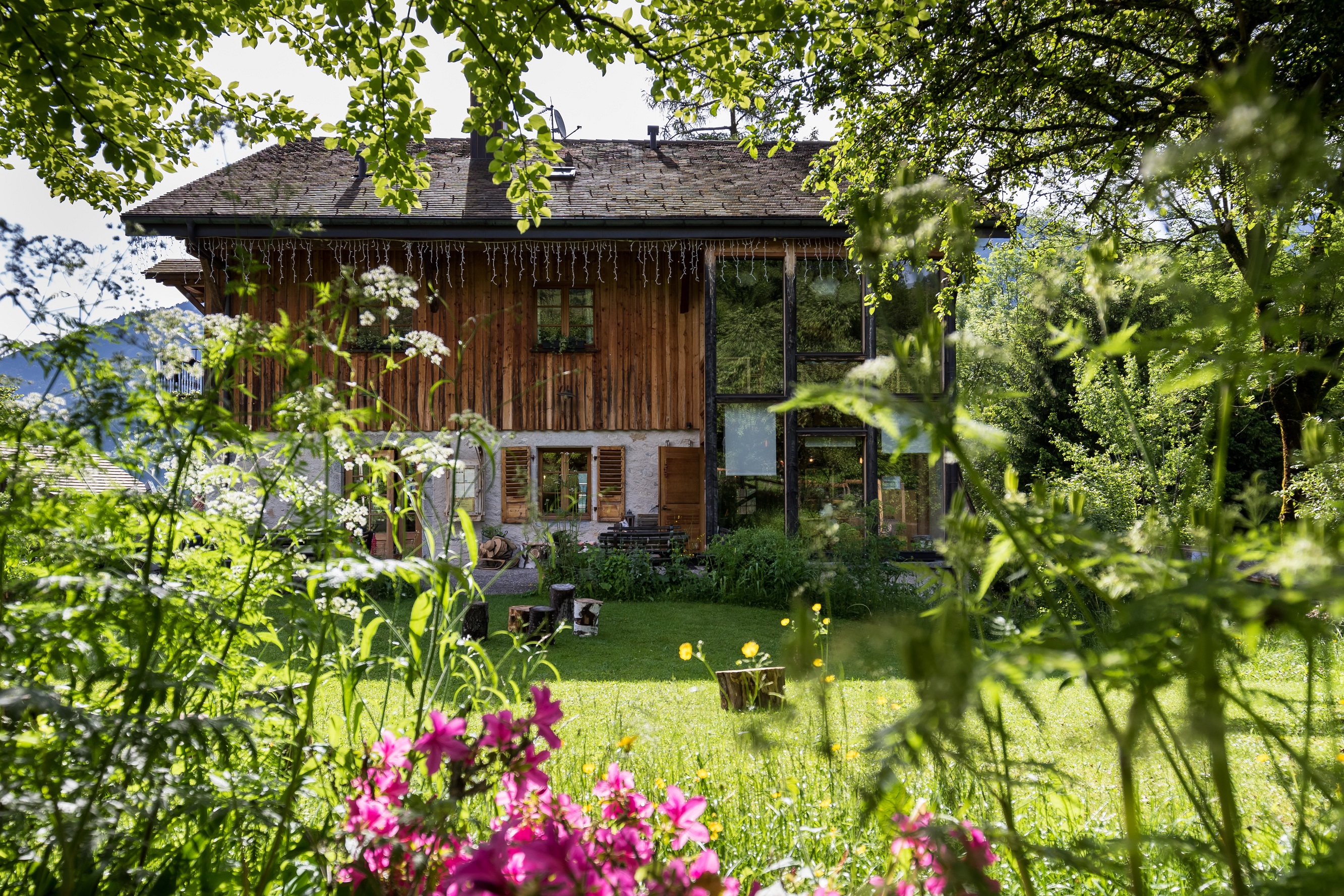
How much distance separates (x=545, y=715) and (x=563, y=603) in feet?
21.0

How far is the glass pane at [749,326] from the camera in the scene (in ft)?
38.8

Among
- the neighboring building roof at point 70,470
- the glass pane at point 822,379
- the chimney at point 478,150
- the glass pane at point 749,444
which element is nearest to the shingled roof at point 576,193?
the chimney at point 478,150

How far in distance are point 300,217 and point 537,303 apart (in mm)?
11990

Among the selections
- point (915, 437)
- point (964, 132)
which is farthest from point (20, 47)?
point (964, 132)

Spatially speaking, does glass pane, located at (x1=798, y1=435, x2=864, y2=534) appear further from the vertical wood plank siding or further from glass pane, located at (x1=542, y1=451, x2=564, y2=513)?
glass pane, located at (x1=542, y1=451, x2=564, y2=513)

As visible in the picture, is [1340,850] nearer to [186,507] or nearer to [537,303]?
[186,507]

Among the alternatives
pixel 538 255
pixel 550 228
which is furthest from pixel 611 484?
pixel 550 228

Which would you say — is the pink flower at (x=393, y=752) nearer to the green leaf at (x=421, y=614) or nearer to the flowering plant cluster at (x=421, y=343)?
the green leaf at (x=421, y=614)

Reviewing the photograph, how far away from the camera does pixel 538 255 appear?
1262cm

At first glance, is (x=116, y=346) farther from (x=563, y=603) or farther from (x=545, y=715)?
(x=563, y=603)

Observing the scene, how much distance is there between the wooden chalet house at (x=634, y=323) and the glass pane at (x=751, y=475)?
2cm

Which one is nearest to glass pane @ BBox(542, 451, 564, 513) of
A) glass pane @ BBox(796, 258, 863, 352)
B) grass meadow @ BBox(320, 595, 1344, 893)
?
glass pane @ BBox(796, 258, 863, 352)

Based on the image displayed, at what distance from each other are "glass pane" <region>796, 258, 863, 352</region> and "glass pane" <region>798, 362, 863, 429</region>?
23 centimetres

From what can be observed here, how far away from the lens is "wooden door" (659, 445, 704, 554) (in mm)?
12523
